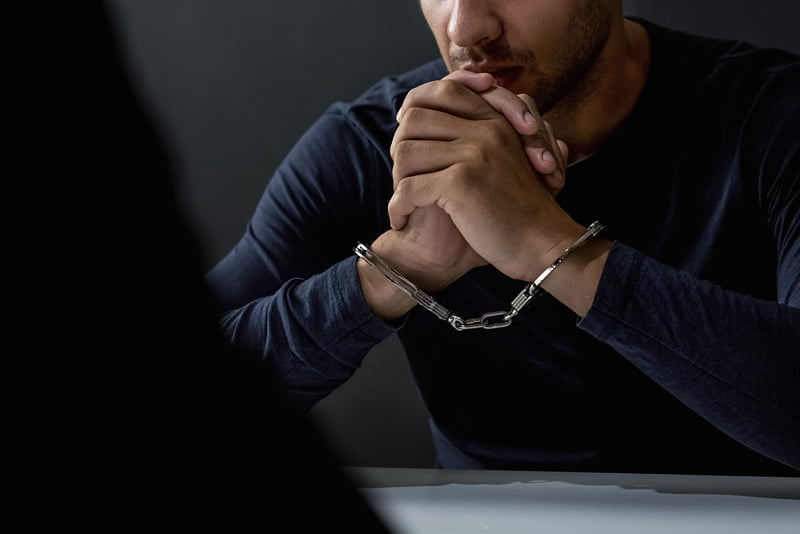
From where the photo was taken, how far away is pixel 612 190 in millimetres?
1162

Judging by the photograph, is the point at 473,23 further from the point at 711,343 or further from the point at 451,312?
the point at 711,343

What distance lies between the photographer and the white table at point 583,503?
690mm

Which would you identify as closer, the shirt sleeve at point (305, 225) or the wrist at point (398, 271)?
the wrist at point (398, 271)

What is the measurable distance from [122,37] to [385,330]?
0.79 m

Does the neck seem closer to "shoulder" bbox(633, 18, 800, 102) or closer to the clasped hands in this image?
"shoulder" bbox(633, 18, 800, 102)

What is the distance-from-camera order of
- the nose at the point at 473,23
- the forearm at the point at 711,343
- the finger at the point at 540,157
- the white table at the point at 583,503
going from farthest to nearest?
the nose at the point at 473,23 → the finger at the point at 540,157 → the forearm at the point at 711,343 → the white table at the point at 583,503

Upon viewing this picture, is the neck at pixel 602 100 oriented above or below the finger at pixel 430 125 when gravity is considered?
below

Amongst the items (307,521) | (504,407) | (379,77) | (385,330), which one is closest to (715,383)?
(385,330)

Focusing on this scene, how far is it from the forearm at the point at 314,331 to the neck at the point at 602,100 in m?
0.43

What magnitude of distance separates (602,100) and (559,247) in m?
0.46

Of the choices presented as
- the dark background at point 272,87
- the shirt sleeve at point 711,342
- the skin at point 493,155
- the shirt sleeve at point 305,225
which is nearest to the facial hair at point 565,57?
the skin at point 493,155

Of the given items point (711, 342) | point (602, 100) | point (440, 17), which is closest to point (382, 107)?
point (440, 17)

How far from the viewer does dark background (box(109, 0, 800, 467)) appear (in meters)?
1.68

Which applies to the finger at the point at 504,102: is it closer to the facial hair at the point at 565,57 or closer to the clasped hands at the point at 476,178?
the clasped hands at the point at 476,178
